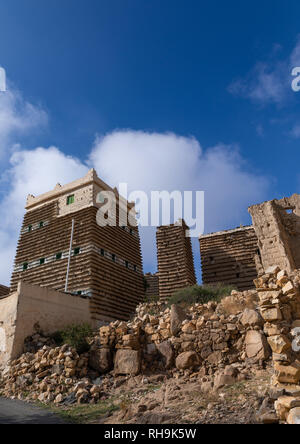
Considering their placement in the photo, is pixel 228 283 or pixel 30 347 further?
pixel 228 283

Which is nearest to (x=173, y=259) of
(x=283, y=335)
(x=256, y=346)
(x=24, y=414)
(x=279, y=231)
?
(x=279, y=231)

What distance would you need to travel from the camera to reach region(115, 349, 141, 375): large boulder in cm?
875

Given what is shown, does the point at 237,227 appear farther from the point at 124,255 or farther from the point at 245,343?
the point at 245,343

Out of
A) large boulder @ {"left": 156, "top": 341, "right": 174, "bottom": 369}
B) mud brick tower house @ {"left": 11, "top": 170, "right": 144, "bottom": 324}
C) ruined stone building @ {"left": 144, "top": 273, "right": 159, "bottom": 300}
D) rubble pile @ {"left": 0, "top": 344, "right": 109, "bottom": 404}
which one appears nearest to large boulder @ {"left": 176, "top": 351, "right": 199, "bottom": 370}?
large boulder @ {"left": 156, "top": 341, "right": 174, "bottom": 369}

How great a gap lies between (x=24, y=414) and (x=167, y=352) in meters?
3.95

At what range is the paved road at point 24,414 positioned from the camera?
6.03 metres

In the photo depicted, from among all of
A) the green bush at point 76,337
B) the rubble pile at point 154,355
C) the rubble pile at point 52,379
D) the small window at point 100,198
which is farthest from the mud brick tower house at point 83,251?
the rubble pile at point 154,355

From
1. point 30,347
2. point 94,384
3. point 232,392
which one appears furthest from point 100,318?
point 232,392

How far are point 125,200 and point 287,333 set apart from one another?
62.8 ft

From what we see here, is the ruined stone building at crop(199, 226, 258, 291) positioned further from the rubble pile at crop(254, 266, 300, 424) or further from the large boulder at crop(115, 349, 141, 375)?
the rubble pile at crop(254, 266, 300, 424)

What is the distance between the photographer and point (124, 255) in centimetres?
2059

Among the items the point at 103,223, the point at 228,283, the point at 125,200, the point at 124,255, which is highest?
the point at 125,200

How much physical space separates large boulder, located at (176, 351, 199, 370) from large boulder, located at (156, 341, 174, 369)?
33 cm

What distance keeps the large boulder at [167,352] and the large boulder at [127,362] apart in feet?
2.29
